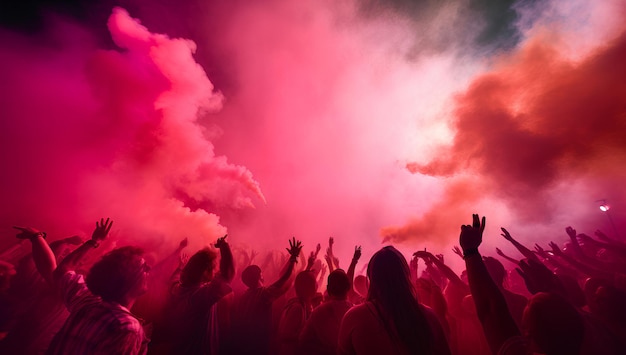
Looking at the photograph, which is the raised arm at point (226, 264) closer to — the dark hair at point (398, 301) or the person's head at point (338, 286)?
the person's head at point (338, 286)

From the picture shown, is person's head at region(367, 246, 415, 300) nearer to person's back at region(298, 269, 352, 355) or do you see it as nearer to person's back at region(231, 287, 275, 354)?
person's back at region(298, 269, 352, 355)

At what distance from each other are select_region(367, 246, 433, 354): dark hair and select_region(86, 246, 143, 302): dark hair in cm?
246

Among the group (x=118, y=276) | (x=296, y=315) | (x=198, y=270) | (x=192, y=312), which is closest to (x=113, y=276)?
(x=118, y=276)

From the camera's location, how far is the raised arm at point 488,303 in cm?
193

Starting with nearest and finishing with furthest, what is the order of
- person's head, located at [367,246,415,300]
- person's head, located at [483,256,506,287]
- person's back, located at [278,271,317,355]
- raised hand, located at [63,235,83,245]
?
person's head, located at [367,246,415,300]
person's head, located at [483,256,506,287]
person's back, located at [278,271,317,355]
raised hand, located at [63,235,83,245]

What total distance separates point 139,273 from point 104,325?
0.50 metres

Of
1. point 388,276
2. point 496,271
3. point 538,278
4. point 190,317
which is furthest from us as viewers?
point 496,271

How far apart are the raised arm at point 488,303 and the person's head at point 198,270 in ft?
12.3

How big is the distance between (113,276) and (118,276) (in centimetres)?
4

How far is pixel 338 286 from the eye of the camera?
3.91m

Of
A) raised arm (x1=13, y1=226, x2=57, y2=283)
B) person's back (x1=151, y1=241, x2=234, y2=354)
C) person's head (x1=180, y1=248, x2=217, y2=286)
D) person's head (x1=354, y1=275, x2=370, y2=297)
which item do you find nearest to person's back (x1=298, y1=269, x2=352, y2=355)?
person's back (x1=151, y1=241, x2=234, y2=354)

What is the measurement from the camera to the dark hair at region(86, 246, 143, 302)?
2.34m

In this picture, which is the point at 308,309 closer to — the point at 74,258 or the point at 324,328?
the point at 324,328

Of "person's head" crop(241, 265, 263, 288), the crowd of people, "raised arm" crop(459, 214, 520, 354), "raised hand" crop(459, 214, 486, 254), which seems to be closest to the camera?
"raised arm" crop(459, 214, 520, 354)
